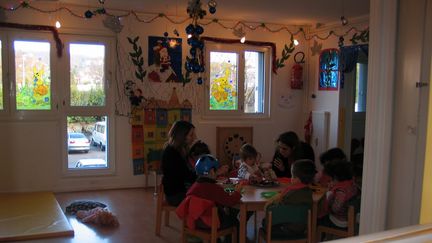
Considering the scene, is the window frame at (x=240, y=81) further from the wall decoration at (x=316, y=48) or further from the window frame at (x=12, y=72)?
the window frame at (x=12, y=72)

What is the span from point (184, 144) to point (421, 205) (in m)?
2.61

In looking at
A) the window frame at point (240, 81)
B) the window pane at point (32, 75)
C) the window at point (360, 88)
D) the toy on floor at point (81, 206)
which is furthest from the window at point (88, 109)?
the window at point (360, 88)

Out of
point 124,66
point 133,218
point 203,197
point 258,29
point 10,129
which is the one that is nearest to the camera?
point 203,197

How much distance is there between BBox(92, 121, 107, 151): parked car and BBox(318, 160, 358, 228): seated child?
140 inches

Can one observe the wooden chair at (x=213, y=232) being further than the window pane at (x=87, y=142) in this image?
No

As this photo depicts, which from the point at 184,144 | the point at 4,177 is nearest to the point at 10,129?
the point at 4,177

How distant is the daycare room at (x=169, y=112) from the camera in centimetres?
352

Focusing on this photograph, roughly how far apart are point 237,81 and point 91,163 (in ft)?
8.10

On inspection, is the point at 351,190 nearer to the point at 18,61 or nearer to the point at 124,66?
the point at 124,66

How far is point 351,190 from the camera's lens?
290 centimetres

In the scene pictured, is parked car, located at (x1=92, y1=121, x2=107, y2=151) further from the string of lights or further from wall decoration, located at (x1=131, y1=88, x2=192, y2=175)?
the string of lights

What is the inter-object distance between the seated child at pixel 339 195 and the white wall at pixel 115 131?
3.22 m

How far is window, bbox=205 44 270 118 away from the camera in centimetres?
611

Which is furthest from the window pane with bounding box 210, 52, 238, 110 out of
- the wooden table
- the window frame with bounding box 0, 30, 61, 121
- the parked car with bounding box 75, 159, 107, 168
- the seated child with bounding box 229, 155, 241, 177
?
the wooden table
